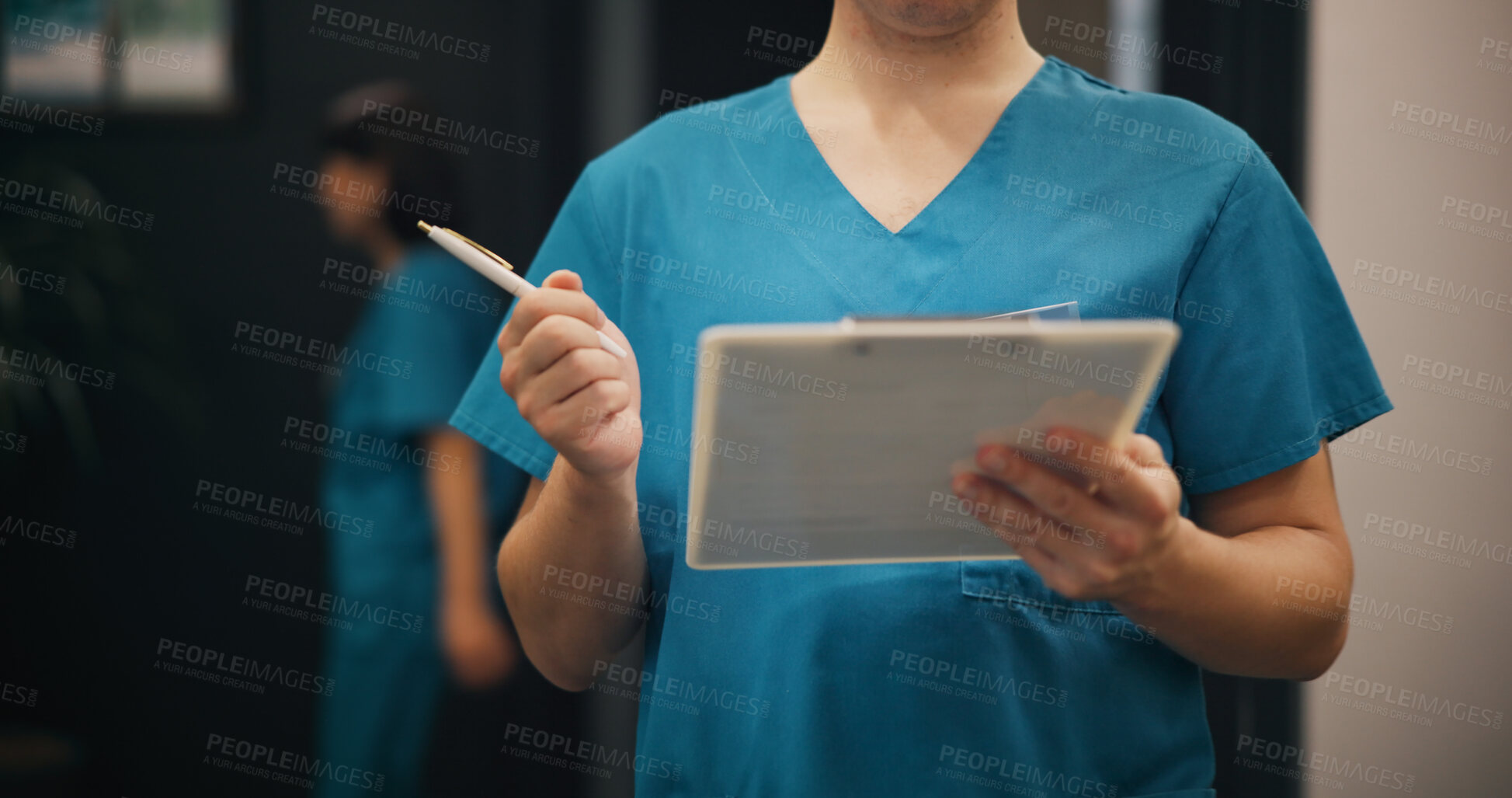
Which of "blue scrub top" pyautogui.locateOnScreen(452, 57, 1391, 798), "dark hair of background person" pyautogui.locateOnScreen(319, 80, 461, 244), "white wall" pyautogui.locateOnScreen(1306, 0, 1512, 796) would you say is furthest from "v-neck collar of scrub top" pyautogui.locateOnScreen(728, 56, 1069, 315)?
"dark hair of background person" pyautogui.locateOnScreen(319, 80, 461, 244)

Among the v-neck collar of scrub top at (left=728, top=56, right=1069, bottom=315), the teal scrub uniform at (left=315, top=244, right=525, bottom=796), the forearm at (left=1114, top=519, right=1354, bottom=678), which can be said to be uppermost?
the v-neck collar of scrub top at (left=728, top=56, right=1069, bottom=315)

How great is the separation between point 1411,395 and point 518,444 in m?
1.00

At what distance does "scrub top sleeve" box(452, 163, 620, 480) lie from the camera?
2.66 ft

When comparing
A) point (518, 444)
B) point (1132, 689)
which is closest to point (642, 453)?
point (518, 444)

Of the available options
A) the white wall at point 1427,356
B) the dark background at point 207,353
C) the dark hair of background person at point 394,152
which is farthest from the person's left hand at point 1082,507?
the dark background at point 207,353

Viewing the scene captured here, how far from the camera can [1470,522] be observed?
118 cm

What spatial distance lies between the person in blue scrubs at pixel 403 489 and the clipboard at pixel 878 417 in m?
1.07

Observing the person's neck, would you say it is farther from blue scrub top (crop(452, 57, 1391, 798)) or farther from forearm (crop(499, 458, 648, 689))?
forearm (crop(499, 458, 648, 689))

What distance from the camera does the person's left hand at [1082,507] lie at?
50 centimetres

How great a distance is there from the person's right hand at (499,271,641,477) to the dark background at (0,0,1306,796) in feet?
4.09

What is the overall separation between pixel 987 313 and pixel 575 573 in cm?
33

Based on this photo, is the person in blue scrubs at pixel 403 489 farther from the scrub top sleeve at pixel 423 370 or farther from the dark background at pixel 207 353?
the dark background at pixel 207 353

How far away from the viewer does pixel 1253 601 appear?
64cm

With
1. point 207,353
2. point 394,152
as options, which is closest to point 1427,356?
point 394,152
